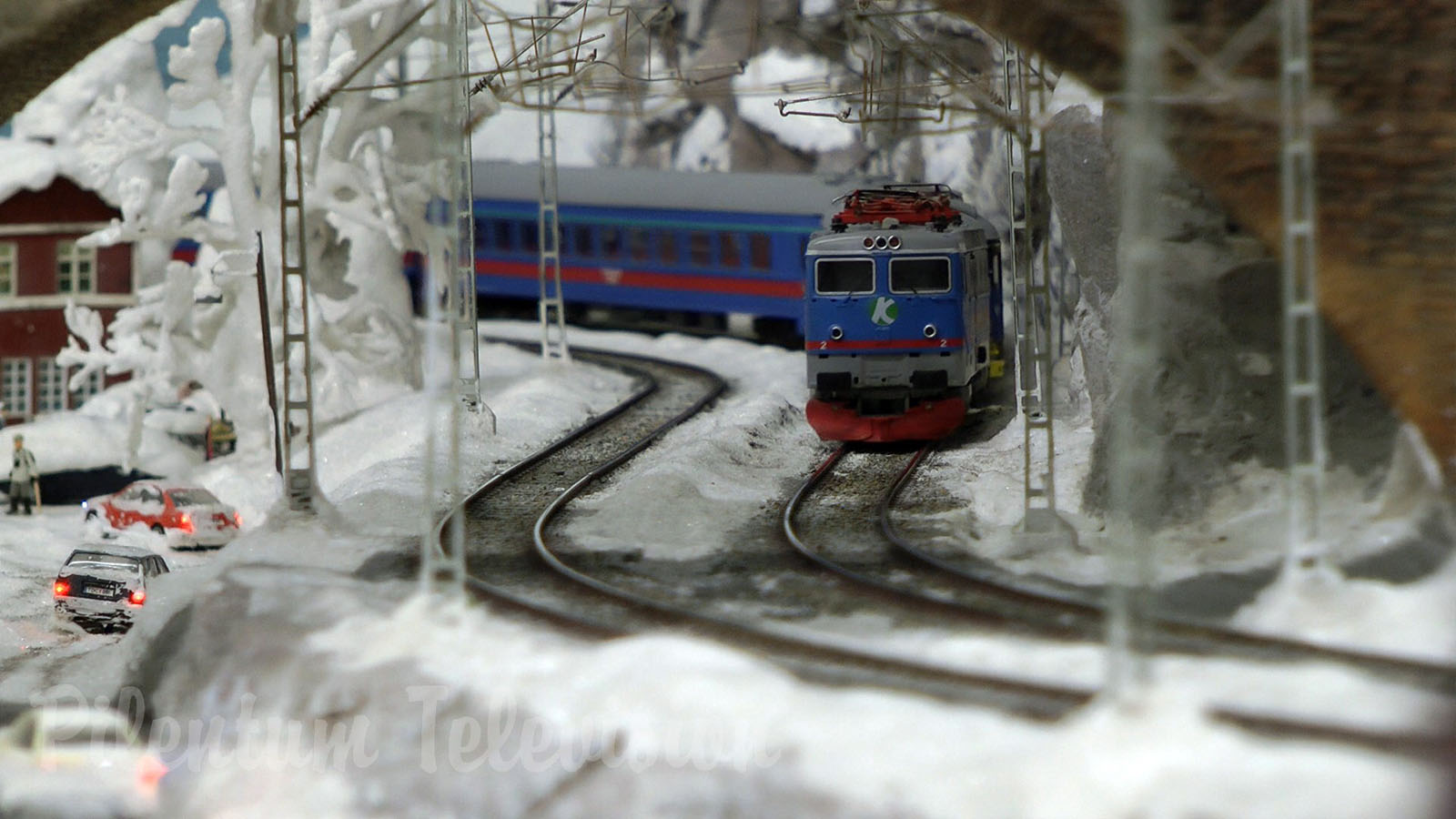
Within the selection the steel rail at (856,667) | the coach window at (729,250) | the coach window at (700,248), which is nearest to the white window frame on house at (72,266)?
the coach window at (700,248)

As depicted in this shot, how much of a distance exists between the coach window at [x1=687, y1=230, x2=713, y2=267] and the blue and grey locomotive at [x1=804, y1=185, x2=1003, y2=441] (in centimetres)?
1123

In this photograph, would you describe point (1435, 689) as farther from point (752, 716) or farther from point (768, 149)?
point (768, 149)

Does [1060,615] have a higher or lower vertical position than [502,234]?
lower

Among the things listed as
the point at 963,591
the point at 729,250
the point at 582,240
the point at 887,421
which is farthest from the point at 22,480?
the point at 963,591

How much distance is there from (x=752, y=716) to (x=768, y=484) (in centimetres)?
1050

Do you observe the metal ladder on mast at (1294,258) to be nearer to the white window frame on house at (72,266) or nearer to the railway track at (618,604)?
the railway track at (618,604)

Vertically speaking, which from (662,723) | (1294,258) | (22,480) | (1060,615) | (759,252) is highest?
(759,252)

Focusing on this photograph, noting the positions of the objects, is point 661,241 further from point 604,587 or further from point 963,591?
point 963,591

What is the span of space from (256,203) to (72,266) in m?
9.00

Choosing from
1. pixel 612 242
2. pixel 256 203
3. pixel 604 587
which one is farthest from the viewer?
pixel 612 242

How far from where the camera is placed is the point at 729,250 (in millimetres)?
32188

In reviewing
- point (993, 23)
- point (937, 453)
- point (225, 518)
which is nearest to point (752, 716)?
point (993, 23)

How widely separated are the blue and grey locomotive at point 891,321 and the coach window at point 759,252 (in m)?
9.97

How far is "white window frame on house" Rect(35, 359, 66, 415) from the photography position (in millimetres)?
34062
